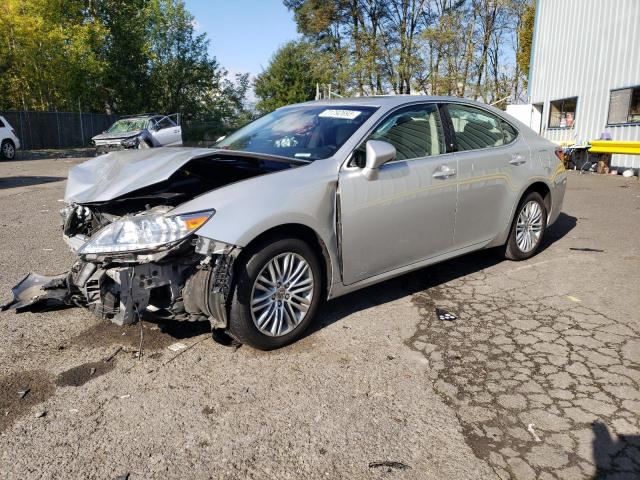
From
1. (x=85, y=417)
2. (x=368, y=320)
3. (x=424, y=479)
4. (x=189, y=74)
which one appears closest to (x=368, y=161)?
(x=368, y=320)

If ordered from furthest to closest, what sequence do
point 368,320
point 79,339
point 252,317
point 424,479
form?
point 368,320 < point 79,339 < point 252,317 < point 424,479

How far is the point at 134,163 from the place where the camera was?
3.69 m

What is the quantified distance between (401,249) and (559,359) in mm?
1379

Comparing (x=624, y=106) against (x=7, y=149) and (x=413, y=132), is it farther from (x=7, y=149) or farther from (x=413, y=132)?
(x=7, y=149)

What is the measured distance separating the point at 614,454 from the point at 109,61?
37975mm

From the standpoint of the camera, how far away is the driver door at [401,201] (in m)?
3.69

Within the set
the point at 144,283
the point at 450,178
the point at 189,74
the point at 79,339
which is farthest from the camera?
the point at 189,74

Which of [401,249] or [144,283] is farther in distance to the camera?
[401,249]

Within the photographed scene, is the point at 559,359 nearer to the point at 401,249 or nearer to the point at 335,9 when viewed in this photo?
the point at 401,249

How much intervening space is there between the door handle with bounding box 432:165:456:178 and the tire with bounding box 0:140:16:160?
2025cm

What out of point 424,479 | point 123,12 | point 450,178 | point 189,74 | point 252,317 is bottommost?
point 424,479

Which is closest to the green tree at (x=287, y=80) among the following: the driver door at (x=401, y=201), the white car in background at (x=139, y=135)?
the white car in background at (x=139, y=135)

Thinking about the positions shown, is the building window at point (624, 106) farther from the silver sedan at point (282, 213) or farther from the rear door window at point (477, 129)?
the silver sedan at point (282, 213)

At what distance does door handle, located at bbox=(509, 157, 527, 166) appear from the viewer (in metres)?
5.06
